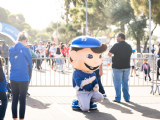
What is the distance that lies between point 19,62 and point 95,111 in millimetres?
2315

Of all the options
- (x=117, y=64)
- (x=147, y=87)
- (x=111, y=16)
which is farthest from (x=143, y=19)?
(x=117, y=64)

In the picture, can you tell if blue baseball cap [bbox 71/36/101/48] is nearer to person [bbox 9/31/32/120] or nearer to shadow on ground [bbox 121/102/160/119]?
person [bbox 9/31/32/120]

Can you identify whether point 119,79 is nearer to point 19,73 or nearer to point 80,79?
point 80,79

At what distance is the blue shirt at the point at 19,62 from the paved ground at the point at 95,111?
1.15 metres

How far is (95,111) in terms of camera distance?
19.0ft

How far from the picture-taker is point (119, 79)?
6594 millimetres

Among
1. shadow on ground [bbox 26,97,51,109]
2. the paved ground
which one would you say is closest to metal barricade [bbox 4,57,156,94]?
the paved ground

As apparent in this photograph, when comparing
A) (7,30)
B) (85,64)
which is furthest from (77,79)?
(7,30)

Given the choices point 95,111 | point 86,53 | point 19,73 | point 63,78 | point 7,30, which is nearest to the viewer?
point 19,73

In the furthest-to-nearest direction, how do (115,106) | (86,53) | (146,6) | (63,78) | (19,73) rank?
(146,6) → (63,78) → (115,106) → (86,53) → (19,73)

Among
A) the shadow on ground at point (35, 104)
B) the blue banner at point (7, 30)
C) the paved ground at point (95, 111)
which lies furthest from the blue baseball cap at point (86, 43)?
the blue banner at point (7, 30)

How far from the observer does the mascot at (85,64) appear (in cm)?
553

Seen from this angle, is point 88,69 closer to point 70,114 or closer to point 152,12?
point 70,114

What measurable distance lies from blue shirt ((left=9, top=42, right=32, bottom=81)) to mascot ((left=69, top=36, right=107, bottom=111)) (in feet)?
4.42
